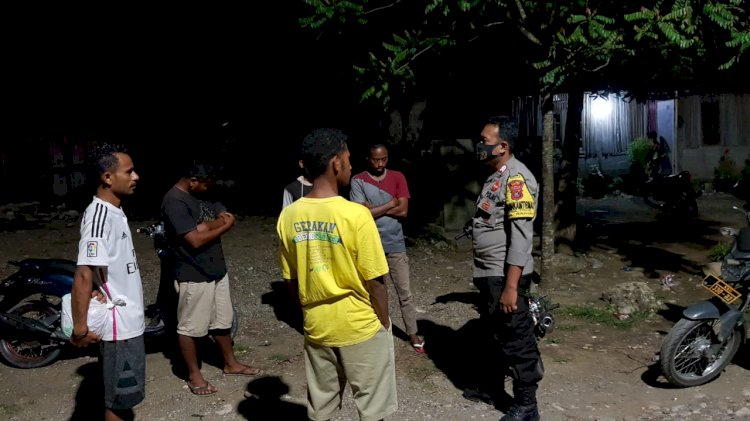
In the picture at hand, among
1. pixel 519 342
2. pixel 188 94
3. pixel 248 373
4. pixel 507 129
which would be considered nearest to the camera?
pixel 519 342

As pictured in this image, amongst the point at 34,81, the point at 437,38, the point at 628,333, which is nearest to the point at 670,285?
the point at 628,333

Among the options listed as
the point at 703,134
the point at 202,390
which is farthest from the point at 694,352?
the point at 703,134

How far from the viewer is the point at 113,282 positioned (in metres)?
3.99

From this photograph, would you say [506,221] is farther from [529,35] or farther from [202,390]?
[529,35]

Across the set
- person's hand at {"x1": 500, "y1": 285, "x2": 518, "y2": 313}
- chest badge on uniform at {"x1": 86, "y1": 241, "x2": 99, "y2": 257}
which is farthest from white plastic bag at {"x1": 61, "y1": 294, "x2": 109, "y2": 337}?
person's hand at {"x1": 500, "y1": 285, "x2": 518, "y2": 313}

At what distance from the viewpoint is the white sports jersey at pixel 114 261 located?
12.7ft

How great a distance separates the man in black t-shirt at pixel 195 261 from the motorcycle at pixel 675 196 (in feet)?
33.8

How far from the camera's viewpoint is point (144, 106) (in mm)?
16766

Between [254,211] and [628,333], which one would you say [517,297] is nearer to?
[628,333]

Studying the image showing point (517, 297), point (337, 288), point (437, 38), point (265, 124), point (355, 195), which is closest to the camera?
point (337, 288)

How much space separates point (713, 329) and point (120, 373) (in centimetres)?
447

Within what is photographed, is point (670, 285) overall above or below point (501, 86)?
below

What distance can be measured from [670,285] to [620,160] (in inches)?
452

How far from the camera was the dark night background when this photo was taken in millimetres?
14766
